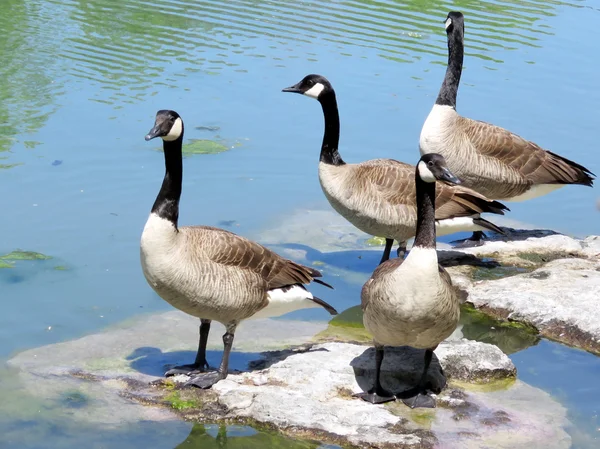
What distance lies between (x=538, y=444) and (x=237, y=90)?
9.17 m

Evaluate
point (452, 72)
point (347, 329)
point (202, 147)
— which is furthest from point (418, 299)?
point (202, 147)

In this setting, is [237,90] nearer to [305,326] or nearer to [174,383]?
[305,326]

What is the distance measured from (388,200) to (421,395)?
2942 mm

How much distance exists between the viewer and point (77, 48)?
15.6 meters

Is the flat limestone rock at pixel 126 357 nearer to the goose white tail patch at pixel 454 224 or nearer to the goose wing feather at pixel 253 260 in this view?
the goose wing feather at pixel 253 260

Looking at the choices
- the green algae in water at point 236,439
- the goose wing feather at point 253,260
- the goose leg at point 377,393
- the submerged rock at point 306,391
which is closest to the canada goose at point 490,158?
the submerged rock at point 306,391

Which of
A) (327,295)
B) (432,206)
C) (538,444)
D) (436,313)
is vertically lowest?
(327,295)

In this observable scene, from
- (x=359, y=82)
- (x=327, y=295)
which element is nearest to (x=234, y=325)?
(x=327, y=295)

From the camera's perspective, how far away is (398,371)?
7.18 m

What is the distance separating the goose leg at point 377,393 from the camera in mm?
6738

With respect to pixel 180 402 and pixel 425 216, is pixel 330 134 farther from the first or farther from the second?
pixel 180 402

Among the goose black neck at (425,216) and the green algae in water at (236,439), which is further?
the goose black neck at (425,216)

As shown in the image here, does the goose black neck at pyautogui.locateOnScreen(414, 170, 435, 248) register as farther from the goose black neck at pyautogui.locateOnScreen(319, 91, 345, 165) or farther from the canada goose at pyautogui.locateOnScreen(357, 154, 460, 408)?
the goose black neck at pyautogui.locateOnScreen(319, 91, 345, 165)

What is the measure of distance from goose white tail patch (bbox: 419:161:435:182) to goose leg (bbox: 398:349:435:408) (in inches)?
50.9
